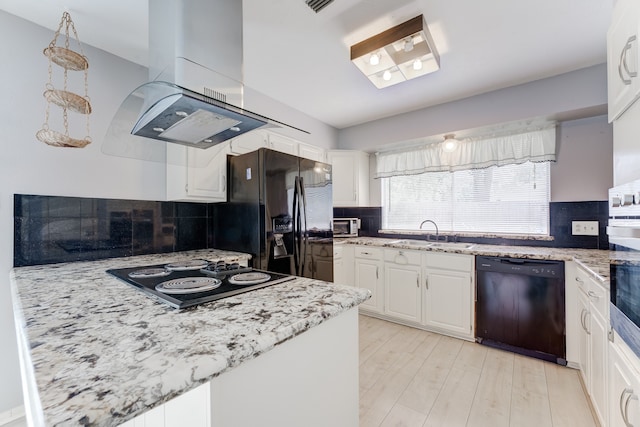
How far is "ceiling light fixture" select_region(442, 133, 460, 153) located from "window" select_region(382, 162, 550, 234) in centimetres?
32

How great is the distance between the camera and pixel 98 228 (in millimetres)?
1986

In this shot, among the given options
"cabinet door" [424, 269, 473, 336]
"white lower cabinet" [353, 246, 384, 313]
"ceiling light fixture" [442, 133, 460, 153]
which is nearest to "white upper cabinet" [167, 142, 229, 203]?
"white lower cabinet" [353, 246, 384, 313]

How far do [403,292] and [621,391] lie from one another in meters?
1.89

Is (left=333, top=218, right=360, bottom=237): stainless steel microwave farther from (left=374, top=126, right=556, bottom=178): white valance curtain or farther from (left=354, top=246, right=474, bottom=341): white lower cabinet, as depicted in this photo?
(left=374, top=126, right=556, bottom=178): white valance curtain

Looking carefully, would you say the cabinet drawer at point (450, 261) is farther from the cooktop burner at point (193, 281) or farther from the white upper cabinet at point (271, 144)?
the cooktop burner at point (193, 281)

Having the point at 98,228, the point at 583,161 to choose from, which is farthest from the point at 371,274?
the point at 98,228

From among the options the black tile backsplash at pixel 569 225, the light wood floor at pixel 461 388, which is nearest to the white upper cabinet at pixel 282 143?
the light wood floor at pixel 461 388

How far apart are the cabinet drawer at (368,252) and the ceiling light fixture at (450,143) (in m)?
1.41

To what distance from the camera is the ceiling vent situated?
1.55 metres

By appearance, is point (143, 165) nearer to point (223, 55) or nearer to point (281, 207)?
point (281, 207)

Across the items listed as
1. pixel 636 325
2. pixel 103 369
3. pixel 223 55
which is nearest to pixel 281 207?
pixel 223 55

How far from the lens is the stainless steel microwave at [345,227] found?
3714 millimetres

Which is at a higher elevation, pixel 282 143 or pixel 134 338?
pixel 282 143

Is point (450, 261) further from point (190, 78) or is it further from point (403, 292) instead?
point (190, 78)
